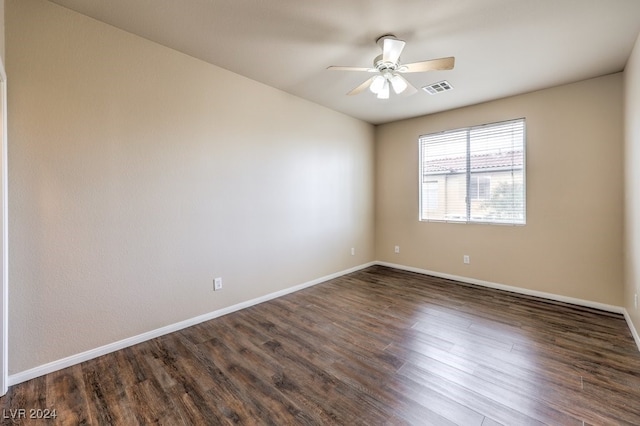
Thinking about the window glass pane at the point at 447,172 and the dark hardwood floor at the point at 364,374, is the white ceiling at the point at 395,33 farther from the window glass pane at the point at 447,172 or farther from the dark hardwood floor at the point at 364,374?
the dark hardwood floor at the point at 364,374

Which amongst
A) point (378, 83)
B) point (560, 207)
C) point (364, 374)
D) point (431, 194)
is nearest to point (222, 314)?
point (364, 374)

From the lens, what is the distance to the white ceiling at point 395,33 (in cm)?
201

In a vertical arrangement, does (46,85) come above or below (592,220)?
above

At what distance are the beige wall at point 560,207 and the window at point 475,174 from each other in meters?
0.11

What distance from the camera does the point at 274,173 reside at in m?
3.48

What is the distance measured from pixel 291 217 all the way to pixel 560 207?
11.0ft

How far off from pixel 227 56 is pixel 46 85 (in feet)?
4.69

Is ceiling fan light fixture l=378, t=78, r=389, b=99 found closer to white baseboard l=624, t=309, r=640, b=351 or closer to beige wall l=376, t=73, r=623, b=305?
beige wall l=376, t=73, r=623, b=305

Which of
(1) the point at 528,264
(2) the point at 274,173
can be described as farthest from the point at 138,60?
(1) the point at 528,264

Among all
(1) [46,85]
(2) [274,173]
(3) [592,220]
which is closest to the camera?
(1) [46,85]

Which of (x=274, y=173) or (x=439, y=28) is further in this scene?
(x=274, y=173)

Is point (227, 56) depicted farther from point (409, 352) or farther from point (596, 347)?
point (596, 347)

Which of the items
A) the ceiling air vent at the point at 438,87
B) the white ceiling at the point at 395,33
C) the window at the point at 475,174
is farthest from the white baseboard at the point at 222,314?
the ceiling air vent at the point at 438,87

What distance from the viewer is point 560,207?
338 cm
